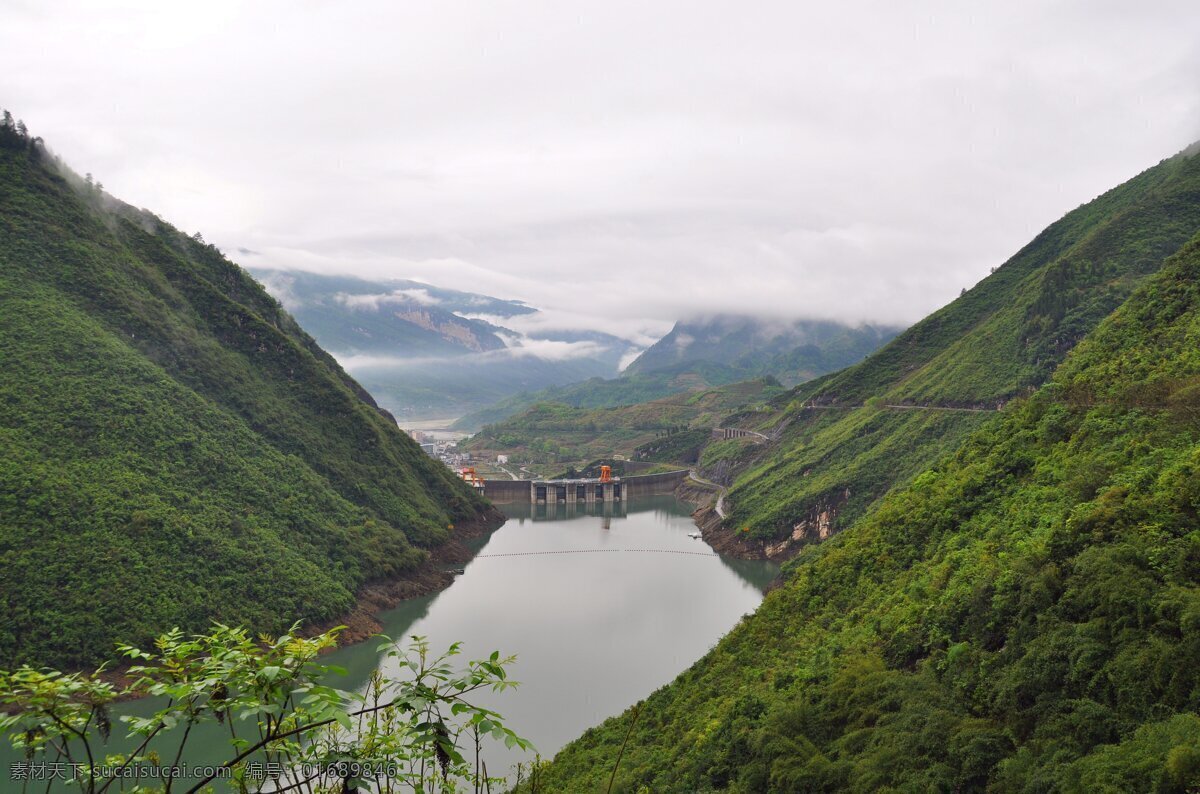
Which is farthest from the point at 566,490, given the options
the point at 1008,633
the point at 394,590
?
the point at 1008,633

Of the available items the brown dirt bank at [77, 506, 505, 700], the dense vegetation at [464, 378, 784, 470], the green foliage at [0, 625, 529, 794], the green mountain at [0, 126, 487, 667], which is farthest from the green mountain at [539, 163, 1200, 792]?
the dense vegetation at [464, 378, 784, 470]

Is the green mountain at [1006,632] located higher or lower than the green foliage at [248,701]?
lower

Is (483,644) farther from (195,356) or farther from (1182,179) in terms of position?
(1182,179)

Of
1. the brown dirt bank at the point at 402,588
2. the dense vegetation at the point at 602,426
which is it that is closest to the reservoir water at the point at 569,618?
the brown dirt bank at the point at 402,588

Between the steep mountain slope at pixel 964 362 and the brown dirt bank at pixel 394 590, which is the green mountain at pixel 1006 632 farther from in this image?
the steep mountain slope at pixel 964 362

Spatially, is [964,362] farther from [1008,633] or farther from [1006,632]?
[1008,633]

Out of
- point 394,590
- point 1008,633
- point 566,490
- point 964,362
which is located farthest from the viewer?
point 566,490
